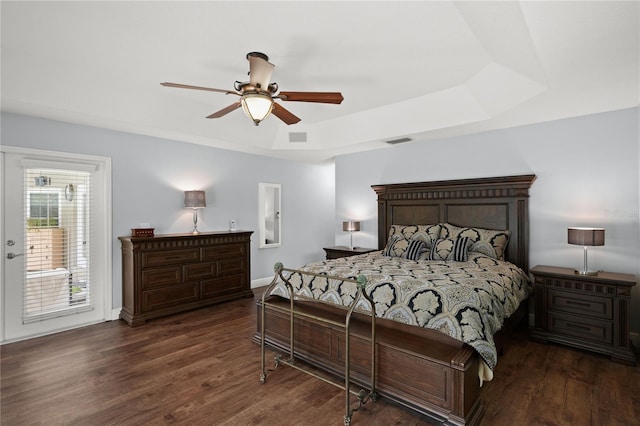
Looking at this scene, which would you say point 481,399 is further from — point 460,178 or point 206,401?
point 460,178

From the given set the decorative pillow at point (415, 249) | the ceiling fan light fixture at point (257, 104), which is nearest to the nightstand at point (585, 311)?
the decorative pillow at point (415, 249)

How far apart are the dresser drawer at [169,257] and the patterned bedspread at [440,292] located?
1789 mm

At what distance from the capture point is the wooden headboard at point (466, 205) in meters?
4.26

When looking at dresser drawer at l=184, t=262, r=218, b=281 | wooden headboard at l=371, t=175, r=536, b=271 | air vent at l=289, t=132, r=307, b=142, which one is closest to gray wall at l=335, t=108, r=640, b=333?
wooden headboard at l=371, t=175, r=536, b=271

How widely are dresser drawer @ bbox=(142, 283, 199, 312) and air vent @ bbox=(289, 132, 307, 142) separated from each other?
2.83 metres

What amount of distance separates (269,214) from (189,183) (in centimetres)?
178

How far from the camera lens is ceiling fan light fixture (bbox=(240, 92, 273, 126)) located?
8.73ft

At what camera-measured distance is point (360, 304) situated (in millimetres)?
2939

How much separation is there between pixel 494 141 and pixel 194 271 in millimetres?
4703

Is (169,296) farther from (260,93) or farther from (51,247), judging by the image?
(260,93)

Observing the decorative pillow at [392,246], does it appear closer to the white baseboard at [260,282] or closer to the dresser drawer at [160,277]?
the white baseboard at [260,282]

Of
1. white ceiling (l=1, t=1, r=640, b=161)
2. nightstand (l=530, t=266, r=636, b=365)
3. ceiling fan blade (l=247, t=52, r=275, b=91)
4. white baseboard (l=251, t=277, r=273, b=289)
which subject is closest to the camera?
white ceiling (l=1, t=1, r=640, b=161)

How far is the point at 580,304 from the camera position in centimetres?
341

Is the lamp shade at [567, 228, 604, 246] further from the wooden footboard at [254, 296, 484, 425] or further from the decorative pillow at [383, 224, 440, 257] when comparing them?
the wooden footboard at [254, 296, 484, 425]
